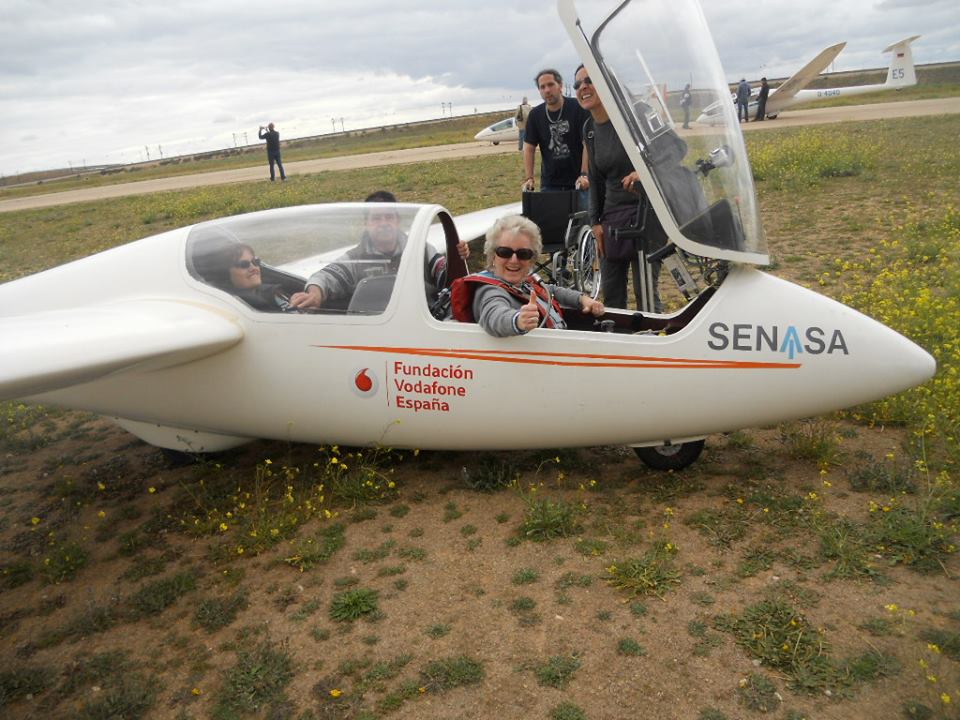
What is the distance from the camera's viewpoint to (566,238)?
6.79m

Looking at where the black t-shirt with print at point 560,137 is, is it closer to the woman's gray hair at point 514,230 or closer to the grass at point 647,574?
the woman's gray hair at point 514,230

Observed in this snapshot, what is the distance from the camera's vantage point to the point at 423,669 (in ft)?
9.83

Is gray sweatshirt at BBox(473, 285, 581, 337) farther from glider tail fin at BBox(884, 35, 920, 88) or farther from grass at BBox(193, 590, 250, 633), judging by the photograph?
glider tail fin at BBox(884, 35, 920, 88)

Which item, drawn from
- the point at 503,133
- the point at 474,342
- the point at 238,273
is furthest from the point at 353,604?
the point at 503,133

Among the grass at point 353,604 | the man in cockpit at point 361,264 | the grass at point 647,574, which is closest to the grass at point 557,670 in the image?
the grass at point 647,574

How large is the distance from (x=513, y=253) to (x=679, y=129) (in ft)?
3.68

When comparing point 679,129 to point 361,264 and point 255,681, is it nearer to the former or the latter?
point 361,264

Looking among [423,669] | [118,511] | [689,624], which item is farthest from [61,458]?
[689,624]

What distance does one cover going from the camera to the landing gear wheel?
4.32 meters

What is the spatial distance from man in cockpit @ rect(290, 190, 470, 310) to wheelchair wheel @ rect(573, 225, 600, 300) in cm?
274

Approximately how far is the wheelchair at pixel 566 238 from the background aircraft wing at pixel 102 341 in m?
3.25

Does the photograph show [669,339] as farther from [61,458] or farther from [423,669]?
[61,458]

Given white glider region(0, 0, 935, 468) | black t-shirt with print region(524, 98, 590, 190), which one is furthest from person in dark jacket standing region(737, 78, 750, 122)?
white glider region(0, 0, 935, 468)

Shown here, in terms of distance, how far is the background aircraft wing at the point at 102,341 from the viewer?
11.0 feet
